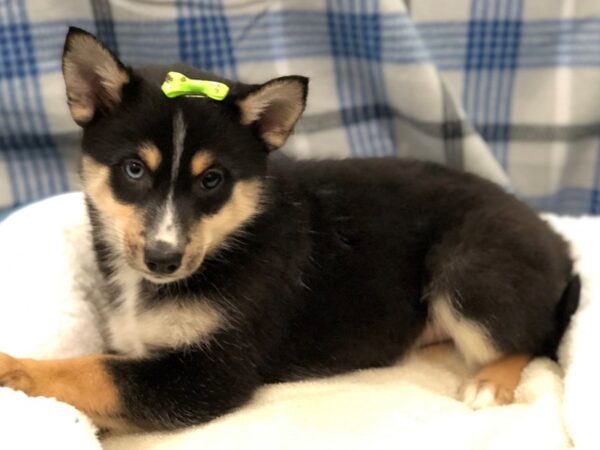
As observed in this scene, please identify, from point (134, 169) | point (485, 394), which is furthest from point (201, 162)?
point (485, 394)

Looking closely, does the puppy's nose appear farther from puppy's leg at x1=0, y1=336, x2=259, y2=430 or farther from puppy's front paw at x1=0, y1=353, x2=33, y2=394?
puppy's front paw at x1=0, y1=353, x2=33, y2=394

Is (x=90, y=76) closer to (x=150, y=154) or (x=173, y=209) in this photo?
(x=150, y=154)

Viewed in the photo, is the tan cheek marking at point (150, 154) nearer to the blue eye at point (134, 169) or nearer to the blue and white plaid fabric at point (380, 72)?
the blue eye at point (134, 169)

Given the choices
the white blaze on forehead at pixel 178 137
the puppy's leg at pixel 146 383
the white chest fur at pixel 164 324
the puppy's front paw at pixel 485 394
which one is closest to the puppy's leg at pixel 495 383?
the puppy's front paw at pixel 485 394

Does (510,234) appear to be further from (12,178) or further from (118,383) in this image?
(12,178)

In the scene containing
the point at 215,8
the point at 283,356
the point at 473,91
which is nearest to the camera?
the point at 283,356

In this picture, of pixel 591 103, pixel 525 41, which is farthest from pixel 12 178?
pixel 591 103

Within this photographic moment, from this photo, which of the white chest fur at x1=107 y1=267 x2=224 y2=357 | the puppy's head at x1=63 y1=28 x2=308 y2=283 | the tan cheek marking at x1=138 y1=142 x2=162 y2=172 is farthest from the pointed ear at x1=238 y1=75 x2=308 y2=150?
the white chest fur at x1=107 y1=267 x2=224 y2=357
